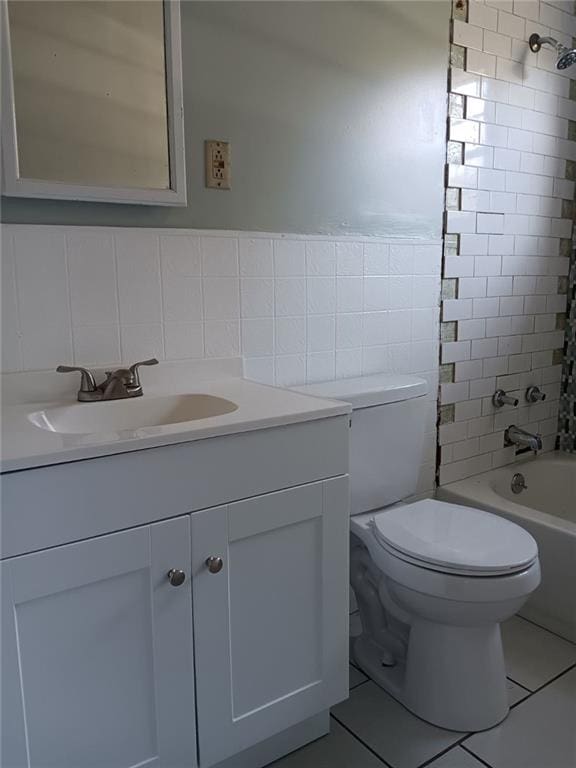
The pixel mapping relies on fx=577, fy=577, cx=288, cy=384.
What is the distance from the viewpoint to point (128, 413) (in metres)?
1.39

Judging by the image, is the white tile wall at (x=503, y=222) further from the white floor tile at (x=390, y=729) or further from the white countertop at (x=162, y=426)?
the white countertop at (x=162, y=426)

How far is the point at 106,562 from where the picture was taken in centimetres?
102

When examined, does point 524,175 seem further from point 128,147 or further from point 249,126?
point 128,147

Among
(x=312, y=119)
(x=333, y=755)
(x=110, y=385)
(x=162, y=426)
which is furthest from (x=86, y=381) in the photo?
(x=333, y=755)

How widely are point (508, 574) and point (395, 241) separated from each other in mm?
1076

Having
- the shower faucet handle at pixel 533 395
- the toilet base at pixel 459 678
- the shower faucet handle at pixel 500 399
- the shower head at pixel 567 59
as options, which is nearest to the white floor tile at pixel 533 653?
the toilet base at pixel 459 678

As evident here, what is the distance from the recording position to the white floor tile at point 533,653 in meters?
1.69

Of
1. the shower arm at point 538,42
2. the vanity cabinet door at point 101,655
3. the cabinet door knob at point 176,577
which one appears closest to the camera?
the vanity cabinet door at point 101,655

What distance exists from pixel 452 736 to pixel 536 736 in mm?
209

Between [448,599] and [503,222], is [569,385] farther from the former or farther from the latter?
[448,599]

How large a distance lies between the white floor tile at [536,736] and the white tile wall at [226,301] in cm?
77

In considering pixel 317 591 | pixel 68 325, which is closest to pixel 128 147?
pixel 68 325

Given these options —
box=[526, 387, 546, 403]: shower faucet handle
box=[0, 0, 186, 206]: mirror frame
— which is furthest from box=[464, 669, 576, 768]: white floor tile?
box=[0, 0, 186, 206]: mirror frame

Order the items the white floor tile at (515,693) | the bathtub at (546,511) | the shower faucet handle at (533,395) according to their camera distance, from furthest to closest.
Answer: the shower faucet handle at (533,395)
the bathtub at (546,511)
the white floor tile at (515,693)
